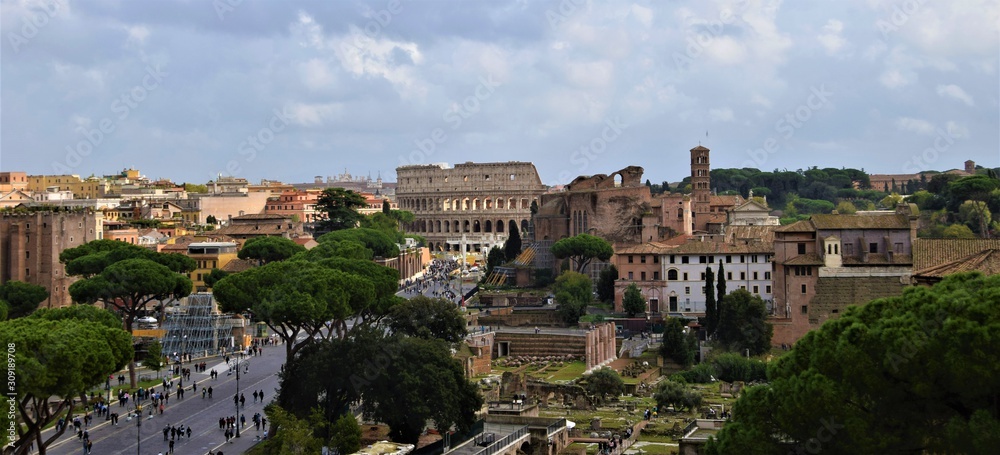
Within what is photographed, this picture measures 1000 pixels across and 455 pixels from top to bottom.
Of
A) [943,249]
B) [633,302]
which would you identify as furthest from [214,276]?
[943,249]

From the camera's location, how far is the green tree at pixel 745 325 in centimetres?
4919

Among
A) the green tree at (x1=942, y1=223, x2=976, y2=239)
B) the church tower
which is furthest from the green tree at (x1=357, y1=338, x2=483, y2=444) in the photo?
the church tower

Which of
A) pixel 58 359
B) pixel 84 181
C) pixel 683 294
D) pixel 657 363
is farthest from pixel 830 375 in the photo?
pixel 84 181

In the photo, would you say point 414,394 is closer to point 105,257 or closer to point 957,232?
point 105,257

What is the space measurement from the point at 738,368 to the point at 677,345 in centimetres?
449

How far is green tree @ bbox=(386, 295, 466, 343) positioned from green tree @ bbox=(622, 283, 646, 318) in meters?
12.2

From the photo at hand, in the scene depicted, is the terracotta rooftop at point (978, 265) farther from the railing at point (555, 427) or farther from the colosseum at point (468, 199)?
the colosseum at point (468, 199)

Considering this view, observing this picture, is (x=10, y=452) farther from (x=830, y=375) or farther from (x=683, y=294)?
(x=683, y=294)

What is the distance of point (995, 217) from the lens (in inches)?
2908

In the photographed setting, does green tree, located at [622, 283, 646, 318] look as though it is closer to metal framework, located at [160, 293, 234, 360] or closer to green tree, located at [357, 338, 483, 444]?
A: metal framework, located at [160, 293, 234, 360]

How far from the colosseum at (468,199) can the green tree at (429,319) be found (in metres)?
82.8

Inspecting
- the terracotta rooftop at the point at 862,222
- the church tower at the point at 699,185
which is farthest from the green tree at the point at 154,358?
the church tower at the point at 699,185

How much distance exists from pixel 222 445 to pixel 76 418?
5760 millimetres

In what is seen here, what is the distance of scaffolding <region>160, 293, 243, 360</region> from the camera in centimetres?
5016
